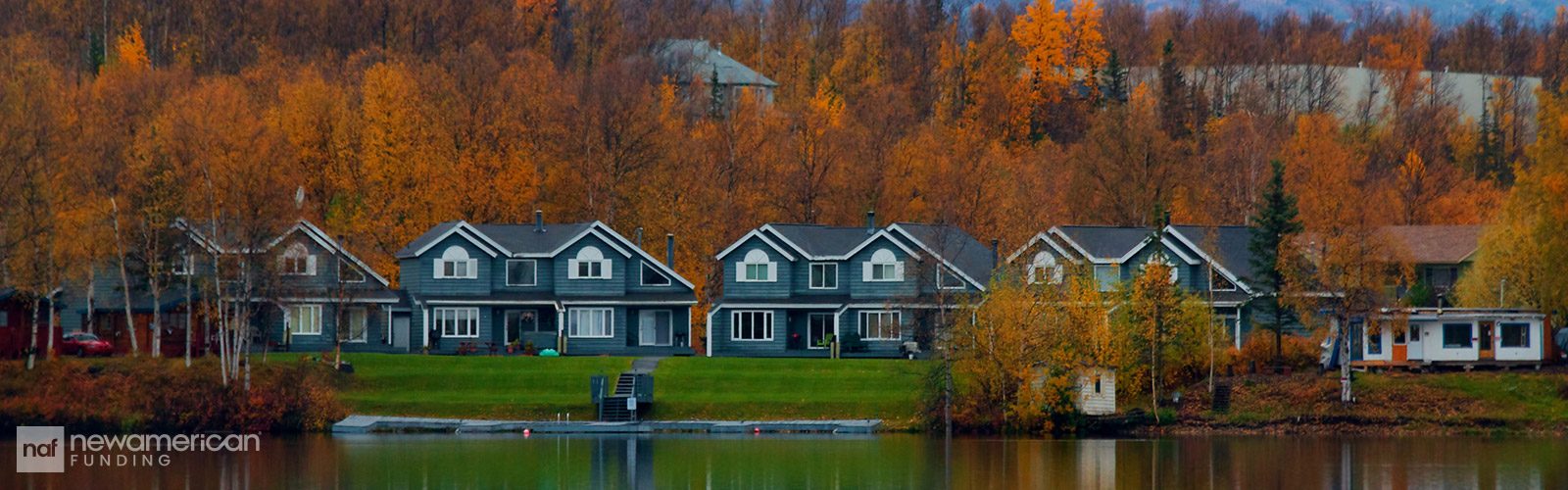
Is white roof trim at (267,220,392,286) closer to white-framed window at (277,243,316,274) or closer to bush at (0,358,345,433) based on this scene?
white-framed window at (277,243,316,274)

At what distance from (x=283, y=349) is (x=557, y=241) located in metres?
11.9

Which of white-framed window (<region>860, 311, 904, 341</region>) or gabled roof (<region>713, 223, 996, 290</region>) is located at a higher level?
gabled roof (<region>713, 223, 996, 290</region>)

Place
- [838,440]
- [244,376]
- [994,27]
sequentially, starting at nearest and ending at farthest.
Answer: [838,440], [244,376], [994,27]

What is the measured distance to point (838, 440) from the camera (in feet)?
173

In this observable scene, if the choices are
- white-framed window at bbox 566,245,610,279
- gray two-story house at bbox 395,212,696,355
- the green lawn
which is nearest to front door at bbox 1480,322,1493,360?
the green lawn

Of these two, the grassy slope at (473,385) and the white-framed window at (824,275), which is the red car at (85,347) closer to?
the grassy slope at (473,385)

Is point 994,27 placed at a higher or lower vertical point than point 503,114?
higher

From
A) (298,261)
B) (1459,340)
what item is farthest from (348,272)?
(1459,340)

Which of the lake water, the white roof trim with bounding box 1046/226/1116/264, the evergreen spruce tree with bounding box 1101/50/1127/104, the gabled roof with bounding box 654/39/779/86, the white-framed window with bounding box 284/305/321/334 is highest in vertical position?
the gabled roof with bounding box 654/39/779/86

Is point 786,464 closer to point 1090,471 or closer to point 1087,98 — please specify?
point 1090,471

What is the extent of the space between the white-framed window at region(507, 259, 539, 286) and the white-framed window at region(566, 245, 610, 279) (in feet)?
4.96

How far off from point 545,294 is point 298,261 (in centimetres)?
1000

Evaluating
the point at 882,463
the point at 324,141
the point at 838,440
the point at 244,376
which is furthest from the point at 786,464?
the point at 324,141

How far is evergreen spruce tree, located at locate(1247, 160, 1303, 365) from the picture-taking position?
60.1 meters
